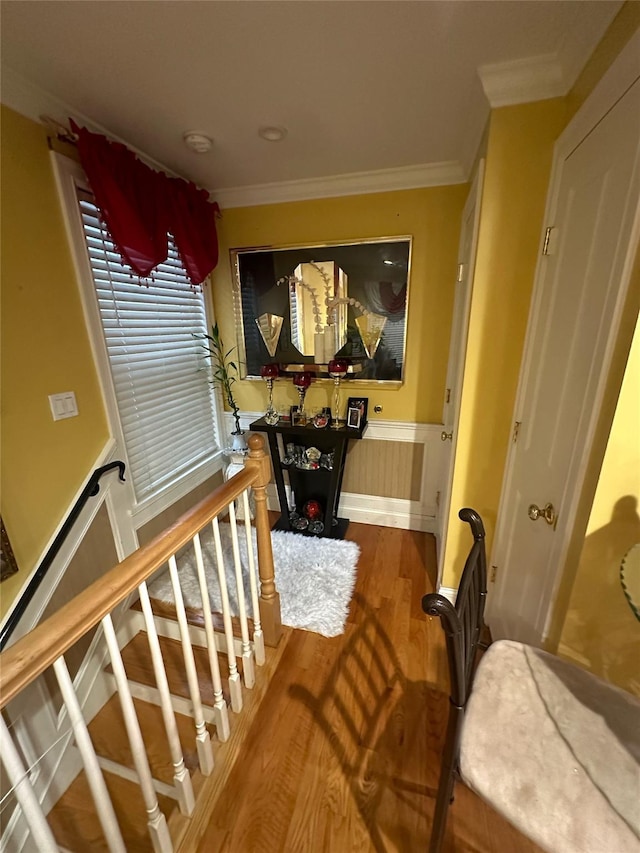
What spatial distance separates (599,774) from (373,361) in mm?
1992

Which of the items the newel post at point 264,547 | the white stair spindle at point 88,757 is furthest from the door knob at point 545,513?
the white stair spindle at point 88,757

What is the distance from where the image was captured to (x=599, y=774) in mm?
711

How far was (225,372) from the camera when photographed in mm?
2561

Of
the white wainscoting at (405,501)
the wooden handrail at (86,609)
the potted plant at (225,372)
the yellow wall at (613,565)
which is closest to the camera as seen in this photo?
the wooden handrail at (86,609)

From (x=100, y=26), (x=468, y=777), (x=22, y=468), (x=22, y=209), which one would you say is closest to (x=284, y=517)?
(x=22, y=468)

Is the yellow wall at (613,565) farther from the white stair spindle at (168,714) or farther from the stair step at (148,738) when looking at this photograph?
the stair step at (148,738)

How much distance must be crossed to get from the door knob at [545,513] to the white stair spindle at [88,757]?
4.37ft

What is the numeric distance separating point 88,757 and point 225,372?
2164 mm

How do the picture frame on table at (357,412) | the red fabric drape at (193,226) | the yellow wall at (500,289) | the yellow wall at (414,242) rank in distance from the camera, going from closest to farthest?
1. the yellow wall at (500,289)
2. the red fabric drape at (193,226)
3. the yellow wall at (414,242)
4. the picture frame on table at (357,412)

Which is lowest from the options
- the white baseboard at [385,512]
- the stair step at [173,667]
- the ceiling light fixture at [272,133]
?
the stair step at [173,667]

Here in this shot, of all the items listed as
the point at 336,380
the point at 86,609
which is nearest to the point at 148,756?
the point at 86,609

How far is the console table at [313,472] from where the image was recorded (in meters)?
2.25

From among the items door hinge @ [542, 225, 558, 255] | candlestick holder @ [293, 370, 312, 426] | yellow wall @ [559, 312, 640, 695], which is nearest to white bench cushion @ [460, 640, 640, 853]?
yellow wall @ [559, 312, 640, 695]

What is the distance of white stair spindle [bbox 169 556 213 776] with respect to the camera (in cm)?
96
